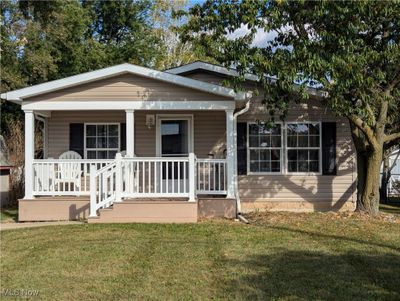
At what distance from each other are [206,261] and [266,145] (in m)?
6.62

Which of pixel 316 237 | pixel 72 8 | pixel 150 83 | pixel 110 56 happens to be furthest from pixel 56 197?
pixel 110 56

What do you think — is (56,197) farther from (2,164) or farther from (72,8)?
(72,8)

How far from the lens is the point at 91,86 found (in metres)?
11.3

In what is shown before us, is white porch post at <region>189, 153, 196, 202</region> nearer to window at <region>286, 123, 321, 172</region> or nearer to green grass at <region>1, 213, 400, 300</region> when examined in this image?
green grass at <region>1, 213, 400, 300</region>

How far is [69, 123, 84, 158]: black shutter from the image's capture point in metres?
13.2

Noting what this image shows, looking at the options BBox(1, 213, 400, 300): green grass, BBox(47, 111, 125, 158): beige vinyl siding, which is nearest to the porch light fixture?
BBox(47, 111, 125, 158): beige vinyl siding

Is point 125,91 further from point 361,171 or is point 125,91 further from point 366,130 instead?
point 361,171

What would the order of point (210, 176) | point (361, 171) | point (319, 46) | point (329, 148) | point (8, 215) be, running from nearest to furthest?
point (319, 46)
point (361, 171)
point (210, 176)
point (8, 215)
point (329, 148)

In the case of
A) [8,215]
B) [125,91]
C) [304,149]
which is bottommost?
[8,215]

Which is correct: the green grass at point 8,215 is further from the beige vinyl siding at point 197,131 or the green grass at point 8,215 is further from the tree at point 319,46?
the tree at point 319,46

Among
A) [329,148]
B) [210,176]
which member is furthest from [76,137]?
[329,148]

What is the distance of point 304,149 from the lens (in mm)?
12992

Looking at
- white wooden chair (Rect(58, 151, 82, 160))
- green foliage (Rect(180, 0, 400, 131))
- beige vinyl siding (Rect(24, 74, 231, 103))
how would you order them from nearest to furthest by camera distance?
green foliage (Rect(180, 0, 400, 131)) → beige vinyl siding (Rect(24, 74, 231, 103)) → white wooden chair (Rect(58, 151, 82, 160))

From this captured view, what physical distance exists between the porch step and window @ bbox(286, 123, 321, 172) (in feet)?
12.6
